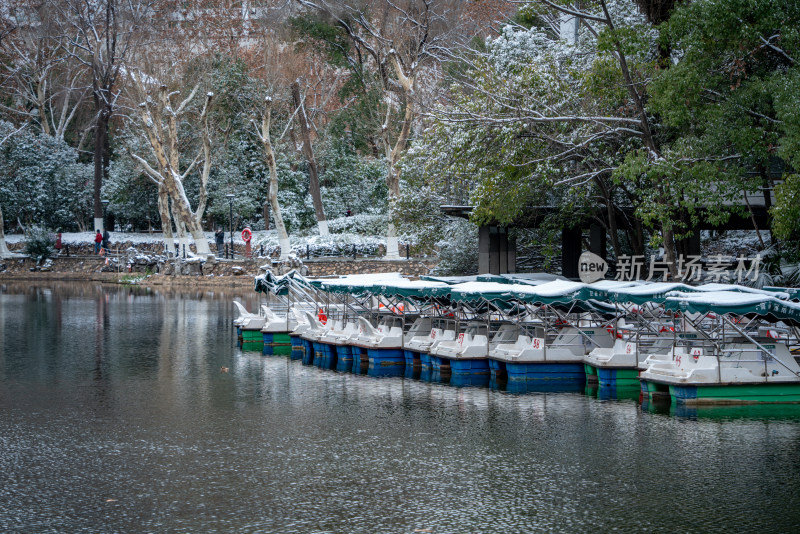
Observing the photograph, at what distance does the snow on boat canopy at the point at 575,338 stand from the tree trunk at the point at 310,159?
26.5 metres

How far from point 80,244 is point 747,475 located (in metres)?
59.9

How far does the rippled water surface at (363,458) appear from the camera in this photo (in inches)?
501

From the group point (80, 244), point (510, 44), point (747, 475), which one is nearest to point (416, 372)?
point (747, 475)

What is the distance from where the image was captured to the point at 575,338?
2484cm

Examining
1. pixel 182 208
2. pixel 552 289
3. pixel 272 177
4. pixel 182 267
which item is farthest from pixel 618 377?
pixel 182 267

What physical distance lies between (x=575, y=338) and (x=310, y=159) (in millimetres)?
35862

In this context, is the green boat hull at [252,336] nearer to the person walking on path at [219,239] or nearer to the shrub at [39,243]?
the person walking on path at [219,239]

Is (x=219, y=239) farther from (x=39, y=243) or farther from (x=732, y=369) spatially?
(x=732, y=369)

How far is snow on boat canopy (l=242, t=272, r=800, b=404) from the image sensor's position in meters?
20.1

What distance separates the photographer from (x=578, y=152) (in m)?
31.4

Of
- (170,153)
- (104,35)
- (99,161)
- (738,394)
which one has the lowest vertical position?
(738,394)

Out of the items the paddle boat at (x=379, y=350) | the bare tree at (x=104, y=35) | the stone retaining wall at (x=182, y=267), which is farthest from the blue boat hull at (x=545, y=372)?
the bare tree at (x=104, y=35)

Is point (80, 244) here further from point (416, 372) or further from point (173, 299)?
point (416, 372)

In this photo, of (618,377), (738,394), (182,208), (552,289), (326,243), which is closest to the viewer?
(738,394)
